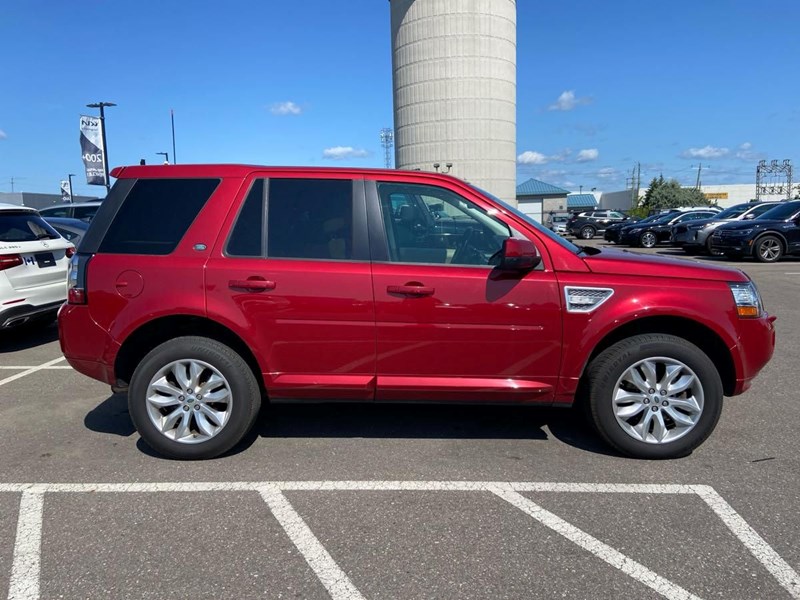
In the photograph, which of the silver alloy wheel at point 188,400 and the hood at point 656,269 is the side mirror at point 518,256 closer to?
the hood at point 656,269

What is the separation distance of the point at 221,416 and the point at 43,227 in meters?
4.95

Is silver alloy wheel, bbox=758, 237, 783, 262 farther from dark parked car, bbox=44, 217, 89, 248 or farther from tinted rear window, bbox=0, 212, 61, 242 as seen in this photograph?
tinted rear window, bbox=0, 212, 61, 242

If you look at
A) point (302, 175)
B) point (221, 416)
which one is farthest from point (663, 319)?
point (221, 416)

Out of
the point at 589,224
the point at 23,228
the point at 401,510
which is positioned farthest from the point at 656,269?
the point at 589,224

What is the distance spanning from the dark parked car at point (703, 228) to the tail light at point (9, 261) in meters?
17.2

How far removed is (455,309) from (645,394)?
4.37 ft

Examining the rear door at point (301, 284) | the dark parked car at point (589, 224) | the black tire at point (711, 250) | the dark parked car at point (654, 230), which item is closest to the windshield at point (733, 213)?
the dark parked car at point (654, 230)

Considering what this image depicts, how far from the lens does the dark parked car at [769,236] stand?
50.2ft

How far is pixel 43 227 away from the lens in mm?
7207

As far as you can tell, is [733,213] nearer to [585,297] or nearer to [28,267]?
[585,297]

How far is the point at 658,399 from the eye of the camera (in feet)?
12.2

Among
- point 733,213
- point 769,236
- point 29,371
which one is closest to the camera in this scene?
point 29,371

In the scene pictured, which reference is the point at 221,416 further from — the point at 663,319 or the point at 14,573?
the point at 663,319

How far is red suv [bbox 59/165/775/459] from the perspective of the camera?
365 centimetres
